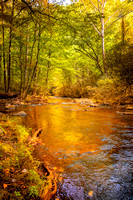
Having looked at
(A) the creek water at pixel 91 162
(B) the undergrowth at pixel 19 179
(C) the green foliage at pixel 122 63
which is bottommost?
(A) the creek water at pixel 91 162

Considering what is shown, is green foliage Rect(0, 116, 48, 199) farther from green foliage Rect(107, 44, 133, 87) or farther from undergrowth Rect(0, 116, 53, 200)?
green foliage Rect(107, 44, 133, 87)

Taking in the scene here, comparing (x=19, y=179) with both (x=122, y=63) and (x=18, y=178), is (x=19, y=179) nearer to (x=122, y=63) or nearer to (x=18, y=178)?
(x=18, y=178)

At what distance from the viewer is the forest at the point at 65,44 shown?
5578mm

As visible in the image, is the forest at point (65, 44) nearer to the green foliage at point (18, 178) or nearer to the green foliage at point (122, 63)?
the green foliage at point (122, 63)

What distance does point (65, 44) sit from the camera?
52.4ft

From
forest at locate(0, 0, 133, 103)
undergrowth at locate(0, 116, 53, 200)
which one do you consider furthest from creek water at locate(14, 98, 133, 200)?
forest at locate(0, 0, 133, 103)

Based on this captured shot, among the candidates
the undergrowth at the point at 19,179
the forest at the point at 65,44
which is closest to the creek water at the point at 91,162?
the undergrowth at the point at 19,179

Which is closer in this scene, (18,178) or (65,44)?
(18,178)

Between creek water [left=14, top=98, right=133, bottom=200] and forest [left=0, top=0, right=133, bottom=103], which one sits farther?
forest [left=0, top=0, right=133, bottom=103]

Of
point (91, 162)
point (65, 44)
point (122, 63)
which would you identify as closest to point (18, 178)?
point (91, 162)

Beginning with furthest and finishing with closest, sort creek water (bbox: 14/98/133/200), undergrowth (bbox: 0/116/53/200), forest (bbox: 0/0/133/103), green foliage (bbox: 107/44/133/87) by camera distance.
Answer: green foliage (bbox: 107/44/133/87) < forest (bbox: 0/0/133/103) < creek water (bbox: 14/98/133/200) < undergrowth (bbox: 0/116/53/200)

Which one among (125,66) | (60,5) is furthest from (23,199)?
(125,66)

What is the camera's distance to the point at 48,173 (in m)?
2.47

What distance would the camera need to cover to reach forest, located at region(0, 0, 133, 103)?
5.58 metres
